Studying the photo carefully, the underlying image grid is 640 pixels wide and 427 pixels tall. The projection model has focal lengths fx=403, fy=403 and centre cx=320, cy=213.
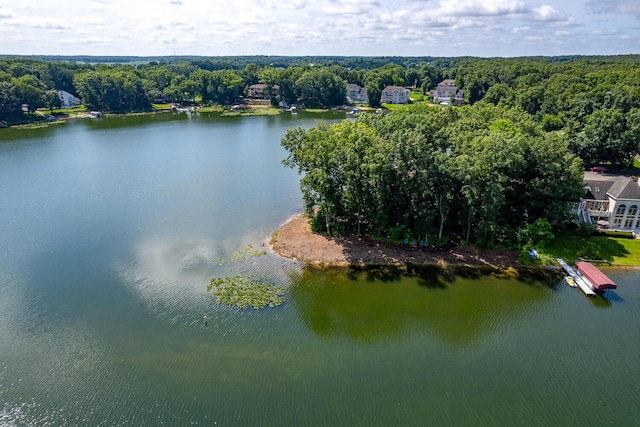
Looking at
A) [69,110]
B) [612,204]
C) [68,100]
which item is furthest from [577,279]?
[68,100]

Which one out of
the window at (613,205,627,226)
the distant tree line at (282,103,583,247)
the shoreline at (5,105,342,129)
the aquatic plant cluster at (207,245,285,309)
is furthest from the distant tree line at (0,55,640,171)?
the aquatic plant cluster at (207,245,285,309)

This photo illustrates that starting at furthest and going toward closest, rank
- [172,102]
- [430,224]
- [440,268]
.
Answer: [172,102] → [430,224] → [440,268]

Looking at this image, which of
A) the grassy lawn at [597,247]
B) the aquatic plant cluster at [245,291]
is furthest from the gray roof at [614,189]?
the aquatic plant cluster at [245,291]

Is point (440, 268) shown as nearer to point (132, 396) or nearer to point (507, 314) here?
point (507, 314)

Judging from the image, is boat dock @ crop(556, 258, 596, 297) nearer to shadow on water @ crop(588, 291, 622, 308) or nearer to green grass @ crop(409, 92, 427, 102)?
shadow on water @ crop(588, 291, 622, 308)

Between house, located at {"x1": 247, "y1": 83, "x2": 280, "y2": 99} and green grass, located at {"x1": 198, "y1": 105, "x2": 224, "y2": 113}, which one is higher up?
house, located at {"x1": 247, "y1": 83, "x2": 280, "y2": 99}

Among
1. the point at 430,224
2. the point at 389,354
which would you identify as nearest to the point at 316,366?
the point at 389,354
